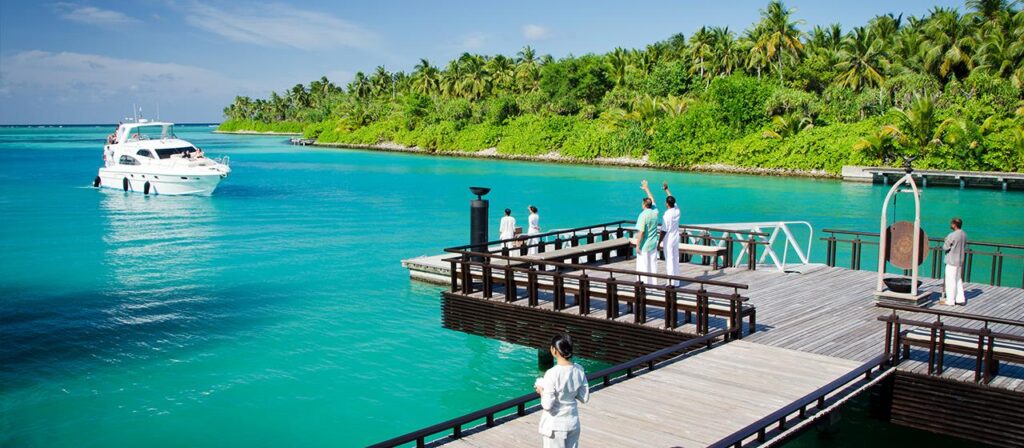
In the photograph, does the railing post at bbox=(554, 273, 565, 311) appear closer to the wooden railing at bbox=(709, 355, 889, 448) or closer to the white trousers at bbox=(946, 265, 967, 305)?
the wooden railing at bbox=(709, 355, 889, 448)

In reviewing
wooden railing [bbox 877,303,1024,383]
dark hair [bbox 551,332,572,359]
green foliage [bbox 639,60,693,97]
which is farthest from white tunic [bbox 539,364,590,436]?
green foliage [bbox 639,60,693,97]

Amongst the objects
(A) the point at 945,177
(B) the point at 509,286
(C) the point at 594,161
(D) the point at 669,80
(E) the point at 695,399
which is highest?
(D) the point at 669,80

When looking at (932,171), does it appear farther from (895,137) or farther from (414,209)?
(414,209)

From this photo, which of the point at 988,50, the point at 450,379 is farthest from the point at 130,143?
the point at 988,50

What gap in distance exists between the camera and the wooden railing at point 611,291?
479 inches

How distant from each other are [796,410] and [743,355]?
A: 2.49 meters

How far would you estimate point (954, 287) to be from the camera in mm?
13891

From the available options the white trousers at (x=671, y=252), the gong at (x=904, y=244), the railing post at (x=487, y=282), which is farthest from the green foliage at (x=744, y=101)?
the railing post at (x=487, y=282)

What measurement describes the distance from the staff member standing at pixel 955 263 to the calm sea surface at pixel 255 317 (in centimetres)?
320

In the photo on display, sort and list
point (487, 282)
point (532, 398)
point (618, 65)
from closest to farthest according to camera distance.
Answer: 1. point (532, 398)
2. point (487, 282)
3. point (618, 65)

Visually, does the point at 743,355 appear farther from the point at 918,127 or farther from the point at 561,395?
the point at 918,127

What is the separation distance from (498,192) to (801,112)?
33.9 m

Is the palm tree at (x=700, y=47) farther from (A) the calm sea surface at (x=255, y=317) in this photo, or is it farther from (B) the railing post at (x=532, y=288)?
(B) the railing post at (x=532, y=288)

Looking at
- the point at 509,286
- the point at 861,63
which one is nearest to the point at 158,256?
the point at 509,286
